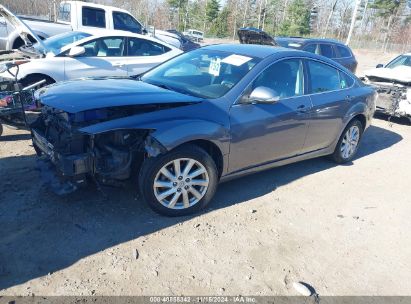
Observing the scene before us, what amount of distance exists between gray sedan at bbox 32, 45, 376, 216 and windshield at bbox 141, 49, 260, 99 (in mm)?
12

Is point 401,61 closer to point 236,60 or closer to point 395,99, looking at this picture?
point 395,99

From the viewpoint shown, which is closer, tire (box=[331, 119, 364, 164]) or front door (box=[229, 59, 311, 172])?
front door (box=[229, 59, 311, 172])

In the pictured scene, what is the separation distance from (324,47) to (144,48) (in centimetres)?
522

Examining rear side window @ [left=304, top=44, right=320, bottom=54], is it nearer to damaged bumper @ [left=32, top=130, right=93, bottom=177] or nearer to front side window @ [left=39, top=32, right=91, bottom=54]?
front side window @ [left=39, top=32, right=91, bottom=54]

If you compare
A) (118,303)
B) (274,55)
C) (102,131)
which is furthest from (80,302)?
(274,55)

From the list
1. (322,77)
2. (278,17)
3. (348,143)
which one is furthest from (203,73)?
(278,17)

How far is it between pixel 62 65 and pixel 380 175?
5.91 m

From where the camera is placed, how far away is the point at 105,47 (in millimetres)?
7629

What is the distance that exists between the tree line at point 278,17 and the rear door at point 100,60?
113ft

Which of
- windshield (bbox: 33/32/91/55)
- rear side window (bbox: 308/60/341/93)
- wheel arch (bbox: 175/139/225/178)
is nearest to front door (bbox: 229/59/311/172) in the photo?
wheel arch (bbox: 175/139/225/178)

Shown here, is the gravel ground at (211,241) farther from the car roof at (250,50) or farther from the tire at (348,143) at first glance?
the car roof at (250,50)

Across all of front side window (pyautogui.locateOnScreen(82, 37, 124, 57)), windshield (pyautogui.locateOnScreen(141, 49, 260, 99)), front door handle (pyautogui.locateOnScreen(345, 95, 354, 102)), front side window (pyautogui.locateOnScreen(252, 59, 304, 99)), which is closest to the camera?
windshield (pyautogui.locateOnScreen(141, 49, 260, 99))

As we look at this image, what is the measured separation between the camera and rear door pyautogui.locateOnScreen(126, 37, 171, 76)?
787 centimetres

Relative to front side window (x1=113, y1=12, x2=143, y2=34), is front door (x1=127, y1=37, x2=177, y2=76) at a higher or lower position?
lower
